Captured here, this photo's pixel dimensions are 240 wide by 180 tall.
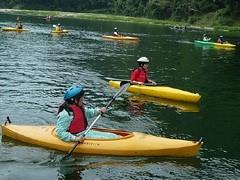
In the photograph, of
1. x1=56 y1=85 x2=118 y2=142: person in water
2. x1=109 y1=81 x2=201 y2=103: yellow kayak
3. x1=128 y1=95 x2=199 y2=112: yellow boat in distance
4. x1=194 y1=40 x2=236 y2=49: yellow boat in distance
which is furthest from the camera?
x1=194 y1=40 x2=236 y2=49: yellow boat in distance

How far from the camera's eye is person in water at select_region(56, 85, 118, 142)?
11.8 metres

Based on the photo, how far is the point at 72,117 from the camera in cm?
1208

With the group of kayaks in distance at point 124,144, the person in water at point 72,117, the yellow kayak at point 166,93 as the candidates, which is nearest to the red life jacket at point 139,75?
the yellow kayak at point 166,93

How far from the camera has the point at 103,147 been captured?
12094 mm

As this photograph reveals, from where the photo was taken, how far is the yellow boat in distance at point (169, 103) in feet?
60.6

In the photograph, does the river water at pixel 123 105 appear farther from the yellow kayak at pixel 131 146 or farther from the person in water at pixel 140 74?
the person in water at pixel 140 74

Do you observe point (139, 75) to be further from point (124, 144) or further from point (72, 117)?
point (72, 117)

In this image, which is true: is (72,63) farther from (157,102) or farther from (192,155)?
(192,155)

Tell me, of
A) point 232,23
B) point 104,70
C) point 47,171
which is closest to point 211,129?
point 47,171

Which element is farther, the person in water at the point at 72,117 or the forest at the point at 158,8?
the forest at the point at 158,8

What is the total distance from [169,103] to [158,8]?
7127 centimetres

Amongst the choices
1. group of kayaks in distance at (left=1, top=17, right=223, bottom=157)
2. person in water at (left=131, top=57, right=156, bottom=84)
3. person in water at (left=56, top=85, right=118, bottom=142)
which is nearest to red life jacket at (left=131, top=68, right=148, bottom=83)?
person in water at (left=131, top=57, right=156, bottom=84)

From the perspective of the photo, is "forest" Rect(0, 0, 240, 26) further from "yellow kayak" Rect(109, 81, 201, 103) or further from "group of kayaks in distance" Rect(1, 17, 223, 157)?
"group of kayaks in distance" Rect(1, 17, 223, 157)

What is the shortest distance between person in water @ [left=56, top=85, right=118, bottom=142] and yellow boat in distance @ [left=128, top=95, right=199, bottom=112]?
670 cm
